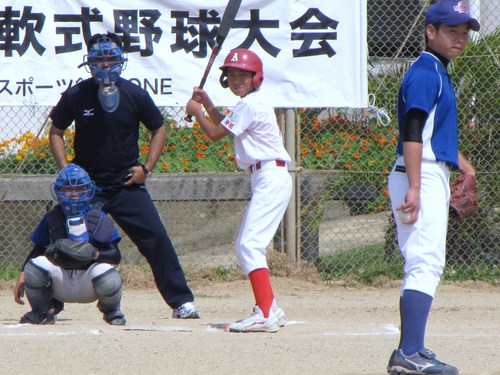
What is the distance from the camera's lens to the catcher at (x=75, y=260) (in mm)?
5434

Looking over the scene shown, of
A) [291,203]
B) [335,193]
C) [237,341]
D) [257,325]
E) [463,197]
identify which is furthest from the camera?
[335,193]

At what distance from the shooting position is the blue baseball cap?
4035mm

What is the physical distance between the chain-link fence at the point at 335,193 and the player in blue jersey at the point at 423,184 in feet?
11.9

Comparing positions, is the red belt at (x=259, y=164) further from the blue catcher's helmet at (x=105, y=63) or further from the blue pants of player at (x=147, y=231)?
the blue catcher's helmet at (x=105, y=63)

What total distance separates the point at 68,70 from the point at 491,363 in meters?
4.49

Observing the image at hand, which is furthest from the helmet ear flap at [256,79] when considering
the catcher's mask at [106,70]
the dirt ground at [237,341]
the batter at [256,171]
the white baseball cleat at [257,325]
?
the dirt ground at [237,341]

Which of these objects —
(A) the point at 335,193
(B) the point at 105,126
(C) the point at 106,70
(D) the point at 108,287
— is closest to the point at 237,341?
(D) the point at 108,287

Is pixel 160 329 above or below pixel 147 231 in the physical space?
below

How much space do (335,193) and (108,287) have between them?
300 cm

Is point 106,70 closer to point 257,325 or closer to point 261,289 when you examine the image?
point 261,289

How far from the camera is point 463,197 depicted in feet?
13.9

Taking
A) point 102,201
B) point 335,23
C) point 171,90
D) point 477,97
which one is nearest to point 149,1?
point 171,90

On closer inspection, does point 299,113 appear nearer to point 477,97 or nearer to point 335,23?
point 335,23

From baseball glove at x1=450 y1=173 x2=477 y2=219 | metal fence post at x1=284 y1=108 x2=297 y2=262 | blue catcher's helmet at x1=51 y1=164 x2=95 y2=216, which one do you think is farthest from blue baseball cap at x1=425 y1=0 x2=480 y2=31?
metal fence post at x1=284 y1=108 x2=297 y2=262
